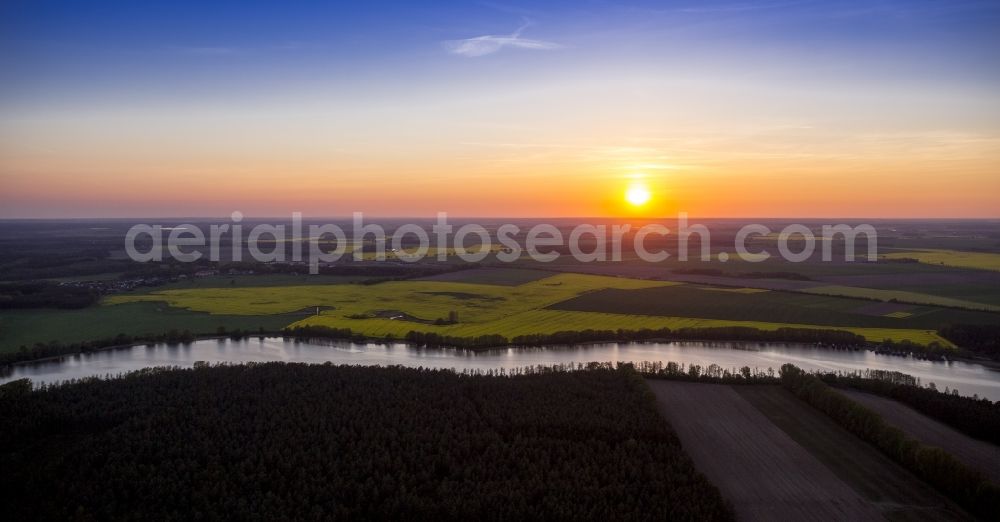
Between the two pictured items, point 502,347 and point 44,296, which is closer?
point 502,347

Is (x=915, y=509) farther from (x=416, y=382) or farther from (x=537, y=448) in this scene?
(x=416, y=382)

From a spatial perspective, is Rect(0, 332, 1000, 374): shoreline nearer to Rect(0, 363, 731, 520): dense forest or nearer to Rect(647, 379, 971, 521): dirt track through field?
Rect(0, 363, 731, 520): dense forest

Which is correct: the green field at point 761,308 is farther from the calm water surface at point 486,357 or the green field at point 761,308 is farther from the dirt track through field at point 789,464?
the dirt track through field at point 789,464

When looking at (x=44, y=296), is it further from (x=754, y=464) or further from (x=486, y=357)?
(x=754, y=464)

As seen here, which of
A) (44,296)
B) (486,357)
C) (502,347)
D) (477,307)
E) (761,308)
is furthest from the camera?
(44,296)

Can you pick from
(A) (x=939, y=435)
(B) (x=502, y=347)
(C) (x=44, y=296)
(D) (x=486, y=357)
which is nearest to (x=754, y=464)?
(A) (x=939, y=435)

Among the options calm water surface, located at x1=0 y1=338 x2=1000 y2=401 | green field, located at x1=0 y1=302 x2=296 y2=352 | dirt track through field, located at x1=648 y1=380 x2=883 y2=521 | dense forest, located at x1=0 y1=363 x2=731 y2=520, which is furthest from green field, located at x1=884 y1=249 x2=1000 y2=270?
green field, located at x1=0 y1=302 x2=296 y2=352
